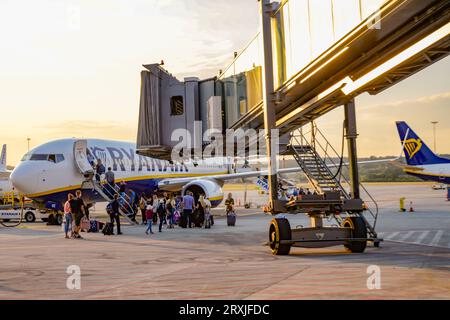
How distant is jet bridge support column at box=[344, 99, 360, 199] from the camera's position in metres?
15.7

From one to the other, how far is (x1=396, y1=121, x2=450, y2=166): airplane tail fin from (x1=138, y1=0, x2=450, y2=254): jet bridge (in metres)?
30.4

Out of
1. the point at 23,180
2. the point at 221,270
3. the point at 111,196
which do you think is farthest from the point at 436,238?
the point at 23,180

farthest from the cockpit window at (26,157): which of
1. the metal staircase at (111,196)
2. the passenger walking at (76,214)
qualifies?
the passenger walking at (76,214)

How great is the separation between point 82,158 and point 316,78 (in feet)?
60.9

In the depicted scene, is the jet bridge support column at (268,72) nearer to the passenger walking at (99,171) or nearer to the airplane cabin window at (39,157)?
the passenger walking at (99,171)

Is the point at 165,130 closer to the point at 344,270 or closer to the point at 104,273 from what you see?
the point at 104,273

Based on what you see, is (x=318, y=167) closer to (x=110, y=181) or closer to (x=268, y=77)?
(x=268, y=77)

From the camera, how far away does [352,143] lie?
1588 cm

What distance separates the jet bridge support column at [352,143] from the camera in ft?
51.4

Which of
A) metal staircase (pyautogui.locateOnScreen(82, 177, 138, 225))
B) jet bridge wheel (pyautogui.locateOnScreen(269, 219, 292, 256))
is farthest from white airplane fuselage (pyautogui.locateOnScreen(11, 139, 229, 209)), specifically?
jet bridge wheel (pyautogui.locateOnScreen(269, 219, 292, 256))

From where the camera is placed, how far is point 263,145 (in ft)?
63.8

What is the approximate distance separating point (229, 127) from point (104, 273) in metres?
7.53

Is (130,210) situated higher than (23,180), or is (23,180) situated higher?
(23,180)
